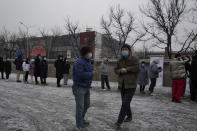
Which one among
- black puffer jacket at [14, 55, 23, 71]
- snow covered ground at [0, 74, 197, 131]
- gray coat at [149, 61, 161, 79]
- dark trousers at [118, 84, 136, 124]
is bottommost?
snow covered ground at [0, 74, 197, 131]

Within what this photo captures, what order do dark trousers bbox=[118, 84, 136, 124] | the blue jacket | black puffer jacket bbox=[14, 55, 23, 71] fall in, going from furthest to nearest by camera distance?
1. black puffer jacket bbox=[14, 55, 23, 71]
2. dark trousers bbox=[118, 84, 136, 124]
3. the blue jacket

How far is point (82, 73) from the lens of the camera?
3588 millimetres

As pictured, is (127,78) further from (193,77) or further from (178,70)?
(193,77)

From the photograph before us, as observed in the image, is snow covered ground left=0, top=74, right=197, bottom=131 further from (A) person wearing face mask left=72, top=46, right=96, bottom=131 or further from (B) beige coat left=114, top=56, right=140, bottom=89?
(B) beige coat left=114, top=56, right=140, bottom=89

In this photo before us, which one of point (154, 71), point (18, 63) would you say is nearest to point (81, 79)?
point (154, 71)

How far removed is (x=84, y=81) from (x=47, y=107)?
2.69 metres

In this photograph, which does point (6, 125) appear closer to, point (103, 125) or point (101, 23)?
point (103, 125)

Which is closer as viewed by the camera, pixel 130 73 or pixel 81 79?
pixel 81 79

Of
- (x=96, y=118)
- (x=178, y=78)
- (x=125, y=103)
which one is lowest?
(x=96, y=118)

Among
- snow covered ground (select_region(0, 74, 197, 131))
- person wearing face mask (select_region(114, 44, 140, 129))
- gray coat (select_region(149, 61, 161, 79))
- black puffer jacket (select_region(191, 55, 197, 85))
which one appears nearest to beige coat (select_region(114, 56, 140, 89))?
person wearing face mask (select_region(114, 44, 140, 129))

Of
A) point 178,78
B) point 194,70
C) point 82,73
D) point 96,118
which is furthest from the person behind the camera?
point 194,70

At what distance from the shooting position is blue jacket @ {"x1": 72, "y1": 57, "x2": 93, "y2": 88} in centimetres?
359

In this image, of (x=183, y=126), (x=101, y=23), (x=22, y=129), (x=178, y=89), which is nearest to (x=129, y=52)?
(x=183, y=126)

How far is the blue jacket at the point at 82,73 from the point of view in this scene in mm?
3594
